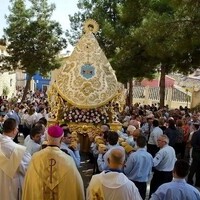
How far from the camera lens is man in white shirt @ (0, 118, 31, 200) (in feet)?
21.2

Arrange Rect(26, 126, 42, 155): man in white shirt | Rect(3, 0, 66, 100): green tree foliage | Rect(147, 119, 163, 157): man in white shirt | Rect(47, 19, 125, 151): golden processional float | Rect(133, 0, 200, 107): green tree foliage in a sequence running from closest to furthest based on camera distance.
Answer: Rect(26, 126, 42, 155): man in white shirt, Rect(147, 119, 163, 157): man in white shirt, Rect(47, 19, 125, 151): golden processional float, Rect(133, 0, 200, 107): green tree foliage, Rect(3, 0, 66, 100): green tree foliage

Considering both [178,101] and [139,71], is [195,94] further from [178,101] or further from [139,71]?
[139,71]

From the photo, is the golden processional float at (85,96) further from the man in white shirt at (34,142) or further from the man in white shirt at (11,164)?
the man in white shirt at (11,164)

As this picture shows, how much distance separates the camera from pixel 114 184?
522 centimetres

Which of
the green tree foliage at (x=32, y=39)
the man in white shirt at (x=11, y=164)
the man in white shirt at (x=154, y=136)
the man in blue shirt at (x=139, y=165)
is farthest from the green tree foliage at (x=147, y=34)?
the man in white shirt at (x=11, y=164)

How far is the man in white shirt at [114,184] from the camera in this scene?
5.21 meters

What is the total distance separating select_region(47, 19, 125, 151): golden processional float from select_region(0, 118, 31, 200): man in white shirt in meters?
7.54

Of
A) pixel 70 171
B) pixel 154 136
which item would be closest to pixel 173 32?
pixel 154 136

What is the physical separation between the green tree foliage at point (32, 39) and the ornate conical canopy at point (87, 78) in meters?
14.0

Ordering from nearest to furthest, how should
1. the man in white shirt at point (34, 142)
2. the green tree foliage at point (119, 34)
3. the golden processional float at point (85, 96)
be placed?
the man in white shirt at point (34, 142) → the golden processional float at point (85, 96) → the green tree foliage at point (119, 34)

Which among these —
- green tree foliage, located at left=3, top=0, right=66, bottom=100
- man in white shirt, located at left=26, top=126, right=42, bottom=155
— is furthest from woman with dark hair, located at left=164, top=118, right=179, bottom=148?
green tree foliage, located at left=3, top=0, right=66, bottom=100

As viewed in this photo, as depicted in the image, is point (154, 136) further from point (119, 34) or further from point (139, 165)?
point (119, 34)

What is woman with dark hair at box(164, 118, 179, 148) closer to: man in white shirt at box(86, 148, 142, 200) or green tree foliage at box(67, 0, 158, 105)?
man in white shirt at box(86, 148, 142, 200)

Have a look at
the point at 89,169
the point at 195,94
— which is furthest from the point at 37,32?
the point at 89,169
